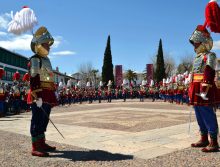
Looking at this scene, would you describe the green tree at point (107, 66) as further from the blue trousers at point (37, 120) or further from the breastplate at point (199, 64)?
the blue trousers at point (37, 120)

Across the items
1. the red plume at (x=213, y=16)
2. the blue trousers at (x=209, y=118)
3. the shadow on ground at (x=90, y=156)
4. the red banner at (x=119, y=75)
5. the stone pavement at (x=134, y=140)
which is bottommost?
the shadow on ground at (x=90, y=156)

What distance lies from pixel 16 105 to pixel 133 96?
23.5 metres

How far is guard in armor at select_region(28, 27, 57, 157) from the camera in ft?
21.2

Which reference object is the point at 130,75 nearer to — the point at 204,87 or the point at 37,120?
the point at 204,87

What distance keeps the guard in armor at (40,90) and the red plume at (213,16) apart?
11.0 feet

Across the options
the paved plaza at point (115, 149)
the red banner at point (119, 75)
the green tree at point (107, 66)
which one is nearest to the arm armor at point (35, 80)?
the paved plaza at point (115, 149)

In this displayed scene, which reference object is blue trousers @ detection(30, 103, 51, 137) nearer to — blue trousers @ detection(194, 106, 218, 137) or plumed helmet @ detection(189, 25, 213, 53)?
blue trousers @ detection(194, 106, 218, 137)

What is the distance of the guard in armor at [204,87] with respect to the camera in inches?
252

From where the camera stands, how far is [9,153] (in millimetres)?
6582

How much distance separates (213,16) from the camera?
636 centimetres

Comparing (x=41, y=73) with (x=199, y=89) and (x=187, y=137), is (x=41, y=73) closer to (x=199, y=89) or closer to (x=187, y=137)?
(x=199, y=89)

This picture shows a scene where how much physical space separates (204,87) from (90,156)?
104 inches

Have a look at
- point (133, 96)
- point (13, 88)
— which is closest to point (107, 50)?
point (133, 96)

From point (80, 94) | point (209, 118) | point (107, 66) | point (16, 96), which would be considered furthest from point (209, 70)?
point (107, 66)
